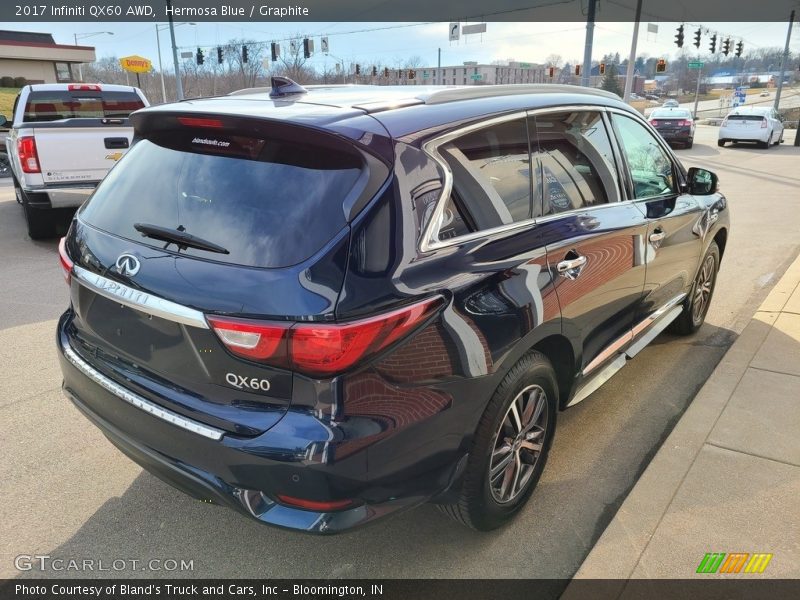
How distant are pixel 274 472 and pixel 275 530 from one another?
0.94 meters

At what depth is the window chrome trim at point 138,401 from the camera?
2.08m

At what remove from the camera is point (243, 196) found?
7.08 ft

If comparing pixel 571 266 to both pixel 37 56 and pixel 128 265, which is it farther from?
pixel 37 56

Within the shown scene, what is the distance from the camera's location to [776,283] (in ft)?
→ 21.1

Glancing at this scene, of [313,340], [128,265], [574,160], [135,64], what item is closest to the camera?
[313,340]

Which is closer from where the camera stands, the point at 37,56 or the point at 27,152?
the point at 27,152

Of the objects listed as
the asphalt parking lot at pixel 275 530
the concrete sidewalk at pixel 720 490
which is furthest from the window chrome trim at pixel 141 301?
the concrete sidewalk at pixel 720 490

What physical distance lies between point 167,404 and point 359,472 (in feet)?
2.47

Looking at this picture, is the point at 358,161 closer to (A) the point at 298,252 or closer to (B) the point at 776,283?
(A) the point at 298,252

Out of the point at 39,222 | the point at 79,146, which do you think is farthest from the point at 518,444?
the point at 39,222

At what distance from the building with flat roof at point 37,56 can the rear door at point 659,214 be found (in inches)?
1934

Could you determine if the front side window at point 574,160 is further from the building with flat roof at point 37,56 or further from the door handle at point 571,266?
the building with flat roof at point 37,56
